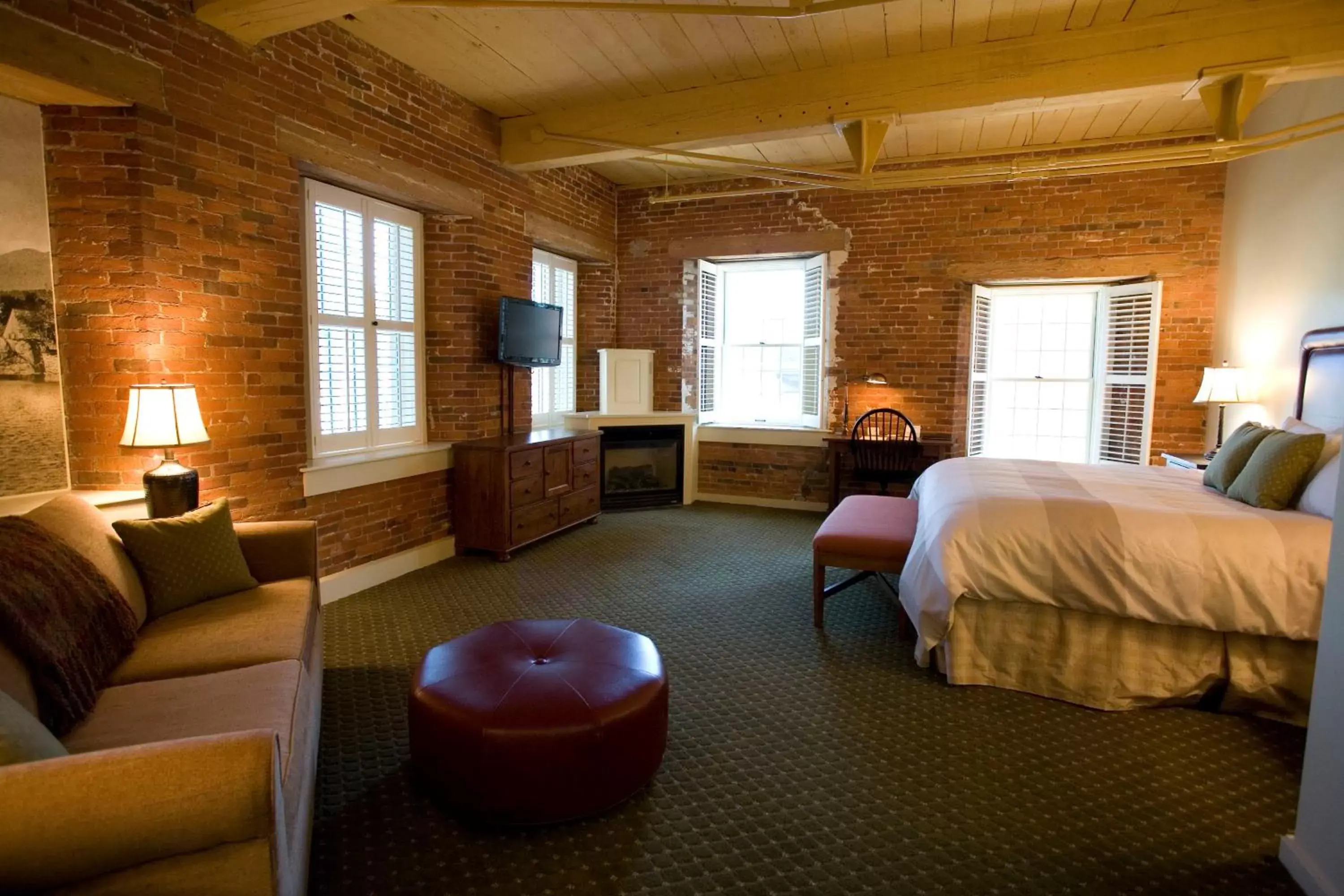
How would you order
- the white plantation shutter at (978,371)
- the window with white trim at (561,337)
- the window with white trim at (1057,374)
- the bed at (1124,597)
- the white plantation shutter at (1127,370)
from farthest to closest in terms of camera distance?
the window with white trim at (561,337) < the white plantation shutter at (978,371) < the window with white trim at (1057,374) < the white plantation shutter at (1127,370) < the bed at (1124,597)

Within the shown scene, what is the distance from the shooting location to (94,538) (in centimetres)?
216

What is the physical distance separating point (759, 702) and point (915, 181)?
370 centimetres

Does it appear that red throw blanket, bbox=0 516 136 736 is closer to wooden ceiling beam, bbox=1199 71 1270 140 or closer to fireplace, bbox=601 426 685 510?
fireplace, bbox=601 426 685 510

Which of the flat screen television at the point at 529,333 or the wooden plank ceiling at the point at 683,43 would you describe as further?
the flat screen television at the point at 529,333

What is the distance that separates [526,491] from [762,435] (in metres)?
2.60

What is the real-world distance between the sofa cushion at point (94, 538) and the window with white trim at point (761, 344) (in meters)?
5.04

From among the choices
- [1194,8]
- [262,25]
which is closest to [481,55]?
[262,25]

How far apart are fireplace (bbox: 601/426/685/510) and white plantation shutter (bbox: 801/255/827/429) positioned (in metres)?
1.25

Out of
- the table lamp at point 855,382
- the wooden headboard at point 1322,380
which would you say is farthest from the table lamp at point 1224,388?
the table lamp at point 855,382

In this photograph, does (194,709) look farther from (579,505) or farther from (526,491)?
(579,505)

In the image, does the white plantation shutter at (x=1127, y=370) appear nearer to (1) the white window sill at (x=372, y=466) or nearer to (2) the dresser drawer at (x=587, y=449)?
(2) the dresser drawer at (x=587, y=449)

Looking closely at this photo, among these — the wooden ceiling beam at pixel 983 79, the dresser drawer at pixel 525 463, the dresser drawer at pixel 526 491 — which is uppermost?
the wooden ceiling beam at pixel 983 79

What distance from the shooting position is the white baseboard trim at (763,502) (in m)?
6.32

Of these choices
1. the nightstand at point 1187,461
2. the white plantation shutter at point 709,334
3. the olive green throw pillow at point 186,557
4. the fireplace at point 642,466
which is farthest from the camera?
the white plantation shutter at point 709,334
